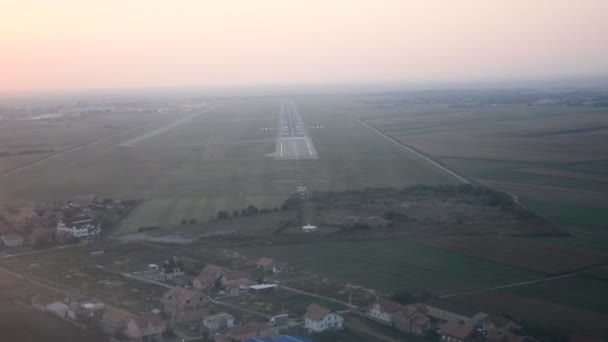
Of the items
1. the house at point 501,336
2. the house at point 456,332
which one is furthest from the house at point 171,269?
the house at point 501,336

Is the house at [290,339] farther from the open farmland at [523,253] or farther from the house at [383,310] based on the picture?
the open farmland at [523,253]

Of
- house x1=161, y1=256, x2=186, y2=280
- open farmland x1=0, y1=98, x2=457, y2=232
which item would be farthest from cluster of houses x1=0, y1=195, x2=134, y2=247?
house x1=161, y1=256, x2=186, y2=280

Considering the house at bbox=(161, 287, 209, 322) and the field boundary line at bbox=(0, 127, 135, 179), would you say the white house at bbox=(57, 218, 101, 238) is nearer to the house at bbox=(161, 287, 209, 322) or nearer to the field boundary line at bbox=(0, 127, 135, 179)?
the house at bbox=(161, 287, 209, 322)

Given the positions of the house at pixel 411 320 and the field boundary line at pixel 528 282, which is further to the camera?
the field boundary line at pixel 528 282

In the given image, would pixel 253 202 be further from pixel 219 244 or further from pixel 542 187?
pixel 542 187

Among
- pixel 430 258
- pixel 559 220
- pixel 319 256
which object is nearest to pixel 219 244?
pixel 319 256

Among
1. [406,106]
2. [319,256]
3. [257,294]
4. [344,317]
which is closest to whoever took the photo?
[344,317]
